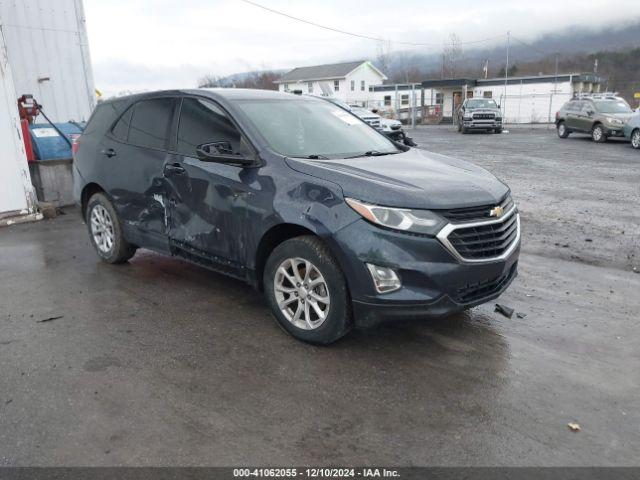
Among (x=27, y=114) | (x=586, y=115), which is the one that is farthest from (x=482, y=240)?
(x=586, y=115)

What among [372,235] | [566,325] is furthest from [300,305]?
[566,325]

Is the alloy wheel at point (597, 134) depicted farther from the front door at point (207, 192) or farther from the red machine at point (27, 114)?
the front door at point (207, 192)

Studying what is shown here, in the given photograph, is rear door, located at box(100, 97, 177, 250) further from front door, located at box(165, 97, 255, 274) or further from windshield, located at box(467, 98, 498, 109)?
windshield, located at box(467, 98, 498, 109)

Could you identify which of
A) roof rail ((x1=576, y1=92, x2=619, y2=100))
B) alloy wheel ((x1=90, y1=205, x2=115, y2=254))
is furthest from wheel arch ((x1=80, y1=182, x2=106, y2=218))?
roof rail ((x1=576, y1=92, x2=619, y2=100))

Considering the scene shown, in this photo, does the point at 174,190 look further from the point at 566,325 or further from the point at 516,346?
the point at 566,325

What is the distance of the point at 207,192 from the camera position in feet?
14.8

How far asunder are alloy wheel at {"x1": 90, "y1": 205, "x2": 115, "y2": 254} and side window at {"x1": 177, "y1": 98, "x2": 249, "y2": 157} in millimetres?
1566

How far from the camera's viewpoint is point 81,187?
243 inches

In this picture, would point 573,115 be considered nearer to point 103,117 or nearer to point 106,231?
point 103,117

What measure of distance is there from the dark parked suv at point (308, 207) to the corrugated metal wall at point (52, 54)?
6526 mm

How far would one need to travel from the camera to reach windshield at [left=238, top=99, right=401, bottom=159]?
4.41 metres

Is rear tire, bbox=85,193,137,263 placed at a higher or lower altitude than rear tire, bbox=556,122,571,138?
higher

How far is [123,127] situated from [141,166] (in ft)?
2.21

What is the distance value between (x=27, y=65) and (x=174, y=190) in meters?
8.02
